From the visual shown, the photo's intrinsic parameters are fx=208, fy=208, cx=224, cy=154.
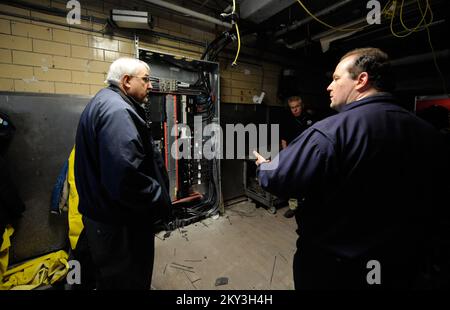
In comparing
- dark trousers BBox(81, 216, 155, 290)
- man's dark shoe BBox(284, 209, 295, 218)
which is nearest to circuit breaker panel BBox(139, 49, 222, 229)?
man's dark shoe BBox(284, 209, 295, 218)

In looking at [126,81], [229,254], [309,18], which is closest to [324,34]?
[309,18]

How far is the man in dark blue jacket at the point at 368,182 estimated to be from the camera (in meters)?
0.79

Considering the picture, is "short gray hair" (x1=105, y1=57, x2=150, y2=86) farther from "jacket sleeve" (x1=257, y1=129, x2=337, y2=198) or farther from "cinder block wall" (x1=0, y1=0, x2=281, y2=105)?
"cinder block wall" (x1=0, y1=0, x2=281, y2=105)

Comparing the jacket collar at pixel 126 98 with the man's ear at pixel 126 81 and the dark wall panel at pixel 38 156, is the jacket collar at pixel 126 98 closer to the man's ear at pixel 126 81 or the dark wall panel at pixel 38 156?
the man's ear at pixel 126 81

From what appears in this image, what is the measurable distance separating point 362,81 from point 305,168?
1.57ft

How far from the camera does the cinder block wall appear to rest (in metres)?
1.86

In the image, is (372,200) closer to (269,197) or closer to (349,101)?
(349,101)

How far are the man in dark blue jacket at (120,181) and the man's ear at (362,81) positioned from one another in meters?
1.07

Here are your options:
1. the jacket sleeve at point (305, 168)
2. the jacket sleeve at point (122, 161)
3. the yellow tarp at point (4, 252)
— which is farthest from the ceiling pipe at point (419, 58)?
the yellow tarp at point (4, 252)

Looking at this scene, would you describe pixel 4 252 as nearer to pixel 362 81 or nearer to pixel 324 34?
pixel 362 81

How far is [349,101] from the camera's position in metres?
0.96

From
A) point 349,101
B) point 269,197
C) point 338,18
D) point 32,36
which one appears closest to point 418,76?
point 338,18

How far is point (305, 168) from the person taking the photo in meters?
0.81

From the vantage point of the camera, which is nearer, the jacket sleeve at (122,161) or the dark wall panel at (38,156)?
the jacket sleeve at (122,161)
